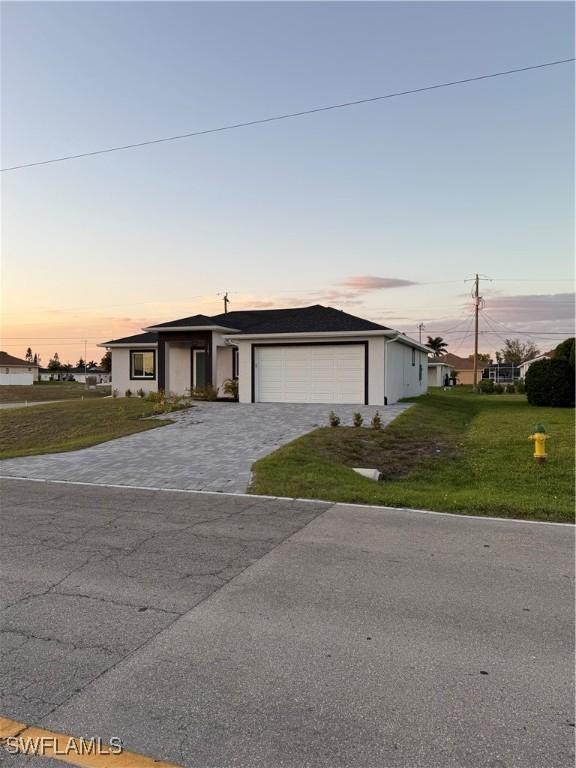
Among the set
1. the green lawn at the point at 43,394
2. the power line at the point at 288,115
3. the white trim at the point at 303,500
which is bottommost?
the white trim at the point at 303,500

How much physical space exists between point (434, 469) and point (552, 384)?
16517 millimetres

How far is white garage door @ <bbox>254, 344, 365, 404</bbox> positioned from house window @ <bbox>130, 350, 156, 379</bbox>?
977 centimetres

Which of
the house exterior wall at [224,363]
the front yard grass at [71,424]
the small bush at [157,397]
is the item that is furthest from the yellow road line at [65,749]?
the house exterior wall at [224,363]

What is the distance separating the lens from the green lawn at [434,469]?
7844mm

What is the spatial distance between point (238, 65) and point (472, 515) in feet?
43.4

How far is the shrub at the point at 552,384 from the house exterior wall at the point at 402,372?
556 centimetres

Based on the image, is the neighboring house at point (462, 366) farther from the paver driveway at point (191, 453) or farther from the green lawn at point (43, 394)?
the paver driveway at point (191, 453)

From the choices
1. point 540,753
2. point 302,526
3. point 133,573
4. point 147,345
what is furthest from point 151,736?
point 147,345

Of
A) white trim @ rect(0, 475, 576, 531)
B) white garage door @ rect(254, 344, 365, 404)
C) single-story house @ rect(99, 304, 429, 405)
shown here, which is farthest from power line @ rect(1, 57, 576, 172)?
white trim @ rect(0, 475, 576, 531)

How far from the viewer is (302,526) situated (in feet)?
21.5

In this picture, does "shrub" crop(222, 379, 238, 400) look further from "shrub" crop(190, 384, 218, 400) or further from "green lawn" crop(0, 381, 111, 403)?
"green lawn" crop(0, 381, 111, 403)

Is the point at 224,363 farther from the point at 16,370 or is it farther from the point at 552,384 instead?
the point at 16,370

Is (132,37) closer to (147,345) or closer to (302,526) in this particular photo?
(302,526)

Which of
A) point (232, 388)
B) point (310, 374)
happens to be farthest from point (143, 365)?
point (310, 374)
